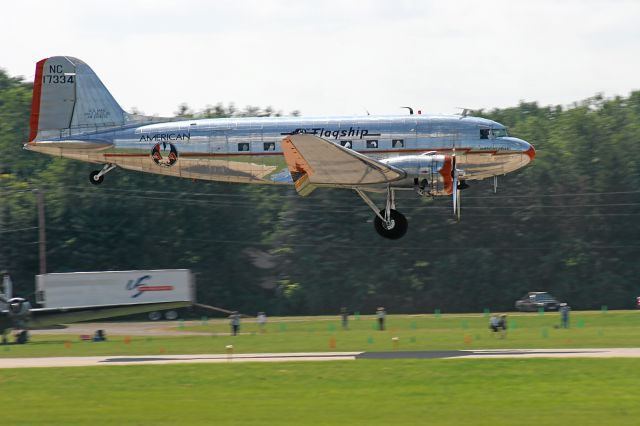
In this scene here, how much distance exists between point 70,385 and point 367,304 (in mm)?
55453

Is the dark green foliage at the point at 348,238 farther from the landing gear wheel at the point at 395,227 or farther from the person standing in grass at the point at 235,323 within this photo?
the landing gear wheel at the point at 395,227

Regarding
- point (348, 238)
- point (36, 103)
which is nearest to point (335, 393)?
point (36, 103)

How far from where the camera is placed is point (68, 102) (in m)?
35.9

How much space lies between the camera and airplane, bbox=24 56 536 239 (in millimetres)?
32406

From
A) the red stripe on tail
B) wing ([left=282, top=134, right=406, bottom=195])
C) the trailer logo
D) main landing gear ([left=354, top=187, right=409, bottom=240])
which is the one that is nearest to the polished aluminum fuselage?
wing ([left=282, top=134, right=406, bottom=195])

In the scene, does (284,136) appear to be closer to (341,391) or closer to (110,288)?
(341,391)

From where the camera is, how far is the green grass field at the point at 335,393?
26.7 meters

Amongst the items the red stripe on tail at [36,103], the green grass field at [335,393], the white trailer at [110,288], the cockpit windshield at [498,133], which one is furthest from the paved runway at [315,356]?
the white trailer at [110,288]

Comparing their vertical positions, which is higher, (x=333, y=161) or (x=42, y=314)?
(x=333, y=161)

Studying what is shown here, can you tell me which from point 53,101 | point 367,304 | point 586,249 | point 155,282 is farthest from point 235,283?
point 53,101

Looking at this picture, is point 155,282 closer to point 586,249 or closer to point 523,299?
point 523,299

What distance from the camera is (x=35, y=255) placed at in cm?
8344

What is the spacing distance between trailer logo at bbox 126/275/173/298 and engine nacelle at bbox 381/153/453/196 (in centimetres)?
3929

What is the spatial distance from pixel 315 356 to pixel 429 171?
10.6 m
